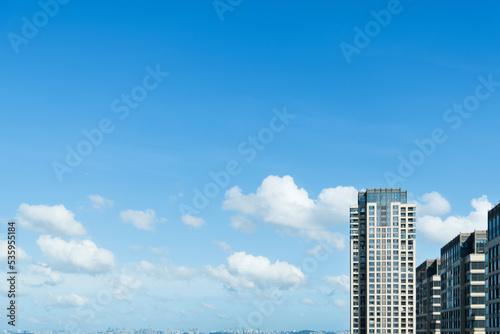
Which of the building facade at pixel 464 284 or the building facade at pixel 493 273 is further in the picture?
the building facade at pixel 464 284

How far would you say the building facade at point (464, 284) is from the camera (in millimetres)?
166125

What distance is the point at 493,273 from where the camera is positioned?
438 ft

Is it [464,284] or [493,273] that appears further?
[464,284]

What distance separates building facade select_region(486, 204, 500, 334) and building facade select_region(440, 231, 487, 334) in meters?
28.7

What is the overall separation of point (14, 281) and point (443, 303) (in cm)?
13974

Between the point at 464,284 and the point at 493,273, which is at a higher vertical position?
the point at 493,273

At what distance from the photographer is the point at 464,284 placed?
175 metres

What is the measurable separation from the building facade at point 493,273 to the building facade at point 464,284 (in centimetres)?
2868

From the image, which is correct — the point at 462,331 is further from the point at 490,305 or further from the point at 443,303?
the point at 490,305

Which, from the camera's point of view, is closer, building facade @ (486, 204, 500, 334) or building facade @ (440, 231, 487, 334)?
building facade @ (486, 204, 500, 334)

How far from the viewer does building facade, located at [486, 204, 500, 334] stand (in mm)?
130125

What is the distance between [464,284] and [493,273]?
43308mm

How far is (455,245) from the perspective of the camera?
7254 inches

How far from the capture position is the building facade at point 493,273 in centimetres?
13012
